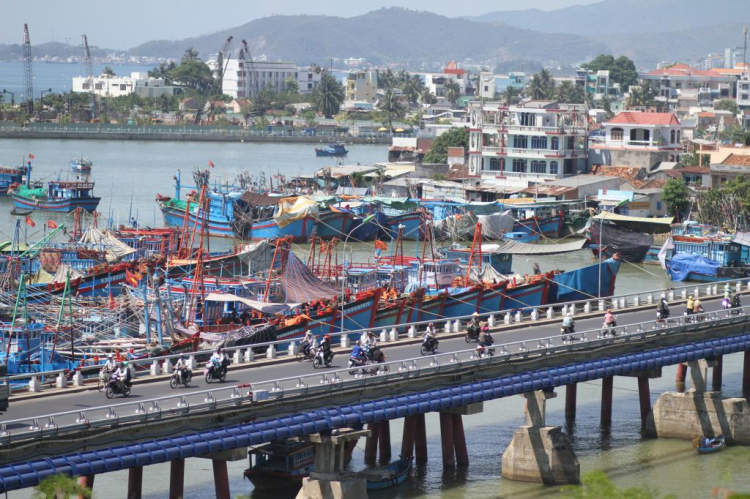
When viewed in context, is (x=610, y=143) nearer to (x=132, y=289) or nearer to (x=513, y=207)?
(x=513, y=207)

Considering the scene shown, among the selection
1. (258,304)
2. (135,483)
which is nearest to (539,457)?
(135,483)

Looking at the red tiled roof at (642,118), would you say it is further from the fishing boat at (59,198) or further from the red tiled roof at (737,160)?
the fishing boat at (59,198)

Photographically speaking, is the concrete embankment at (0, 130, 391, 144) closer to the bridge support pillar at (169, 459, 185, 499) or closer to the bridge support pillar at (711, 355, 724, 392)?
the bridge support pillar at (711, 355, 724, 392)

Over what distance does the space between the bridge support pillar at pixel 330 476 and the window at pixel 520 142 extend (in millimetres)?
71464

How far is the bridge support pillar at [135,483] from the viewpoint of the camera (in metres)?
35.0

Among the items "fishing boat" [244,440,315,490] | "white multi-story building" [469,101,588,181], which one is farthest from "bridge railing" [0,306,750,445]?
"white multi-story building" [469,101,588,181]

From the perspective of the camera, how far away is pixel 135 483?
35094 millimetres

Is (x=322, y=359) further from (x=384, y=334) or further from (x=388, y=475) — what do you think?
(x=384, y=334)

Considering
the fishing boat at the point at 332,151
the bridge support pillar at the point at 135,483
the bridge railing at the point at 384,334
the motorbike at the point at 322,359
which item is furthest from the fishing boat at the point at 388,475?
the fishing boat at the point at 332,151

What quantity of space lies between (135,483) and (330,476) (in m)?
4.82

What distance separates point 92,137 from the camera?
176250 millimetres

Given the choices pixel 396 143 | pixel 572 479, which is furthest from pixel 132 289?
pixel 396 143

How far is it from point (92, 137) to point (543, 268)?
349 ft

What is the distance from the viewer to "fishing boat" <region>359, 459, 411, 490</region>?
37812 millimetres
